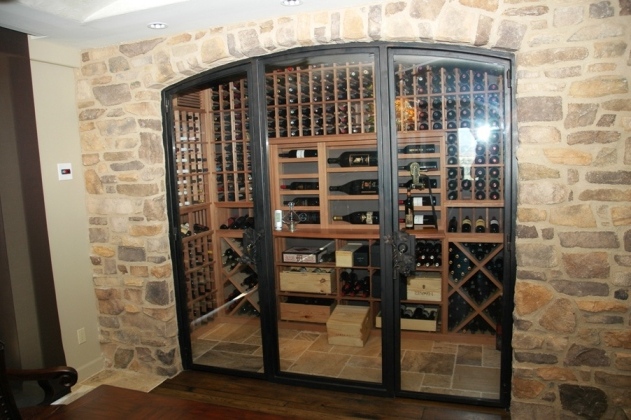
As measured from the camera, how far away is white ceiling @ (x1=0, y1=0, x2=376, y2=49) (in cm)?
266

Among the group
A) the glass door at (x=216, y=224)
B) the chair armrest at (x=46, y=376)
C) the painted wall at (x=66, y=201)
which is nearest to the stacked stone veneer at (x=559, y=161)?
the glass door at (x=216, y=224)

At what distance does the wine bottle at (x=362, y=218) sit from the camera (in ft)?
13.0

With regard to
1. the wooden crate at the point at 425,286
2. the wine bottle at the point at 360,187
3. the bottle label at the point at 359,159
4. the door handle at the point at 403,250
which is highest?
the bottle label at the point at 359,159

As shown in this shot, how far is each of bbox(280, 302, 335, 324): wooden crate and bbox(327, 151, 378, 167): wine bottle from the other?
54.3 inches

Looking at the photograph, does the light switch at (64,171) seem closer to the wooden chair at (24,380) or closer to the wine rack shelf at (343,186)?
the wine rack shelf at (343,186)

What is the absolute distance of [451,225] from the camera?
384 cm

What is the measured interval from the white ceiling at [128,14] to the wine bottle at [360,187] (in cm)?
150

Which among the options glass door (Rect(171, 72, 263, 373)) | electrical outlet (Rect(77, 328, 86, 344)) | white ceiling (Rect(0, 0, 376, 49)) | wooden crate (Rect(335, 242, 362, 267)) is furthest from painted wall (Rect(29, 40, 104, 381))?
wooden crate (Rect(335, 242, 362, 267))

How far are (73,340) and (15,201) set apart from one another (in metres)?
1.19

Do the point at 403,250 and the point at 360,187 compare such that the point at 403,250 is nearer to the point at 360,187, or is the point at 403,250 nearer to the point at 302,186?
the point at 360,187

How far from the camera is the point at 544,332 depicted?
8.68 feet

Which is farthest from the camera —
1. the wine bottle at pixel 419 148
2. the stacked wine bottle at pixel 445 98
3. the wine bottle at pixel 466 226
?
the wine bottle at pixel 466 226

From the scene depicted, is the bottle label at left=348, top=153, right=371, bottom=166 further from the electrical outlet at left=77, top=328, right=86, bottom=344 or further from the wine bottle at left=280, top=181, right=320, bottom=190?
the electrical outlet at left=77, top=328, right=86, bottom=344

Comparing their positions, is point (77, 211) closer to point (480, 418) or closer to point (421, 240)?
point (421, 240)
